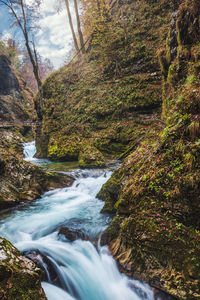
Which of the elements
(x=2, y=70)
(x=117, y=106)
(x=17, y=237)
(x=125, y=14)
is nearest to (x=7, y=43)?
(x=2, y=70)

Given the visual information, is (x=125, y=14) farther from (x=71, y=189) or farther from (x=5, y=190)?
(x=5, y=190)

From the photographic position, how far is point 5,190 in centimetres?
568

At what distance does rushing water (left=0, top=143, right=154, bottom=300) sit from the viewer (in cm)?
300

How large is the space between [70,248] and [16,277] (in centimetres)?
191

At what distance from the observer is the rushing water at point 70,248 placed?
3.00 m

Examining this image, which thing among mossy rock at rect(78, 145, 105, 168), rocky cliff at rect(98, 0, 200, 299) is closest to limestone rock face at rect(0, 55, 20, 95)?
mossy rock at rect(78, 145, 105, 168)

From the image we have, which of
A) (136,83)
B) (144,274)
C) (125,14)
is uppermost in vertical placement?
(125,14)

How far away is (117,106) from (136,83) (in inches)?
73.8

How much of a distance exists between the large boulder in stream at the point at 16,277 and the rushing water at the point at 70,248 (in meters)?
0.89

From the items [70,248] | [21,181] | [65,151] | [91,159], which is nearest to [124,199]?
[70,248]

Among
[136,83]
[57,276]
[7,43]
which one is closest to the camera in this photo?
[57,276]

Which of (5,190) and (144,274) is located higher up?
(5,190)

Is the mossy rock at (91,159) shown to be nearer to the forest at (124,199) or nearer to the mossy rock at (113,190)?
the forest at (124,199)

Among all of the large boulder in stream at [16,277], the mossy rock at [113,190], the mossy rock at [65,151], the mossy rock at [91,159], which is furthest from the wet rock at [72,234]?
the mossy rock at [65,151]
